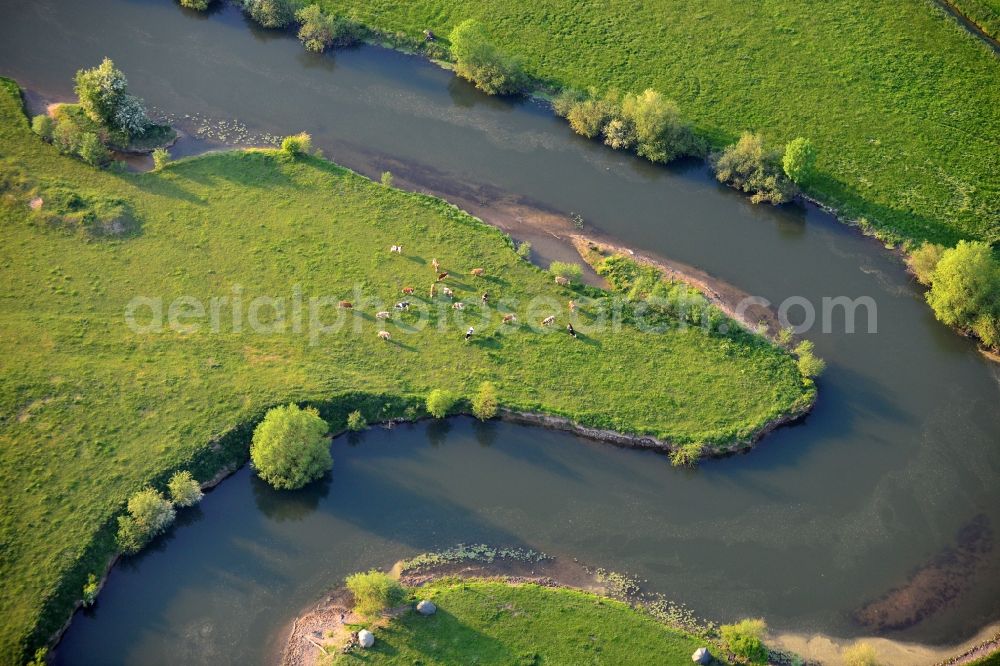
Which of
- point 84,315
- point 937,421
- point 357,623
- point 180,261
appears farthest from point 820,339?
point 84,315

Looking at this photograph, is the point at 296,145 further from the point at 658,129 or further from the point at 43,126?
the point at 658,129

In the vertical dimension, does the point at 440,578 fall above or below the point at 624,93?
below

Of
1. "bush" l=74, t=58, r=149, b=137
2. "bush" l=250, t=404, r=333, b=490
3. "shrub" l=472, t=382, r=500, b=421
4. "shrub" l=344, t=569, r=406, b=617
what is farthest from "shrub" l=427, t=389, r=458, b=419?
"bush" l=74, t=58, r=149, b=137

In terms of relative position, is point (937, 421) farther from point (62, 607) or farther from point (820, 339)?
point (62, 607)

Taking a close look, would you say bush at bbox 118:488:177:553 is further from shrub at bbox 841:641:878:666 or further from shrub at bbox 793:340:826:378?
shrub at bbox 793:340:826:378

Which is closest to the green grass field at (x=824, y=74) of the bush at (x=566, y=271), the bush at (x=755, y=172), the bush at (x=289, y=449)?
the bush at (x=755, y=172)

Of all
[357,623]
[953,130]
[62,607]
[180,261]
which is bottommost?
[62,607]
